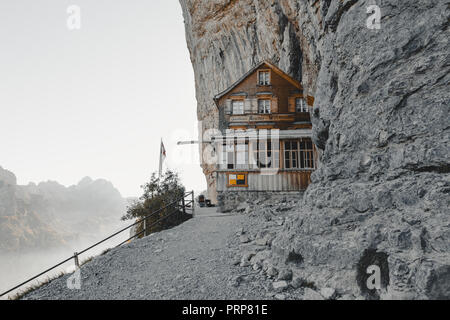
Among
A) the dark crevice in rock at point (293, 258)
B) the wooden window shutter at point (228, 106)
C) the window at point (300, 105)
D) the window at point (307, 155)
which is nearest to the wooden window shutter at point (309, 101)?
the window at point (300, 105)

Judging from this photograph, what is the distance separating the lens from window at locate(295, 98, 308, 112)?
66.2 feet

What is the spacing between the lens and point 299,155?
15984mm

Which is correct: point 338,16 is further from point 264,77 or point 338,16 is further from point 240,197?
point 264,77

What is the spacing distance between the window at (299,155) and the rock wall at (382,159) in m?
5.82

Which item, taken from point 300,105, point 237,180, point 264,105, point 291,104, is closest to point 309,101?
point 300,105

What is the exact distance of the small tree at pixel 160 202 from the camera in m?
15.2

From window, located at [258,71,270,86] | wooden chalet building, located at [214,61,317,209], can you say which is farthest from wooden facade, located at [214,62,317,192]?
window, located at [258,71,270,86]

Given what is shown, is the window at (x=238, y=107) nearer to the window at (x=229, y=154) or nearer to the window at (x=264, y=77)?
the window at (x=264, y=77)

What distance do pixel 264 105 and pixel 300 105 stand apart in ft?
10.00

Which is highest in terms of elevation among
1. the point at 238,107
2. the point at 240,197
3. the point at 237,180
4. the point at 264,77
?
the point at 264,77

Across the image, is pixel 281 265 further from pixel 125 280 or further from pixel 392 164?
pixel 125 280

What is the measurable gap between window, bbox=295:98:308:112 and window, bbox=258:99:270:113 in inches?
94.8

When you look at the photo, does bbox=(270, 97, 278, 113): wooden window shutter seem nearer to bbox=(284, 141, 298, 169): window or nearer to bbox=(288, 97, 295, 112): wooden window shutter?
bbox=(288, 97, 295, 112): wooden window shutter
